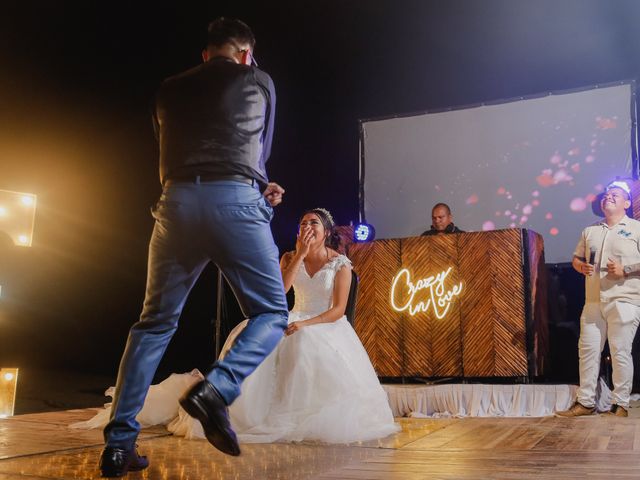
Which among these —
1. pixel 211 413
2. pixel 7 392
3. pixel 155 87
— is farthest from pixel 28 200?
pixel 211 413

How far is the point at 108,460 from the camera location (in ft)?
6.84

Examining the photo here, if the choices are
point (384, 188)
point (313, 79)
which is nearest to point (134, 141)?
point (313, 79)

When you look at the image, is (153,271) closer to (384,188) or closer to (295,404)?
(295,404)

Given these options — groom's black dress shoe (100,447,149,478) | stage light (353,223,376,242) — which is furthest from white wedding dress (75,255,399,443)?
stage light (353,223,376,242)

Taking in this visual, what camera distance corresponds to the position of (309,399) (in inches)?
133

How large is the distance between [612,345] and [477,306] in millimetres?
1195

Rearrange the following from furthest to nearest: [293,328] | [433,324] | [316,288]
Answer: [433,324] → [316,288] → [293,328]

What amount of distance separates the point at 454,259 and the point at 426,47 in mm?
2790

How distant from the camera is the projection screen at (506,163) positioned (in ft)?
20.7

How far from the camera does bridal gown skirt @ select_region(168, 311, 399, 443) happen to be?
320cm

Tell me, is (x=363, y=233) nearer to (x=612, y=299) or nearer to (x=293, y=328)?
(x=612, y=299)

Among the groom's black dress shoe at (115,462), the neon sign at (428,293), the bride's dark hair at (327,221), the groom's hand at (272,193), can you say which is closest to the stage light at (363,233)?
the neon sign at (428,293)

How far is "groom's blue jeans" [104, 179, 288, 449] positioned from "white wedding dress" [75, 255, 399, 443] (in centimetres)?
119

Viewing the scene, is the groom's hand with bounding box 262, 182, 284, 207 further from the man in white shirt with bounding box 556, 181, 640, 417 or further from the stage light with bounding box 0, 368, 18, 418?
the man in white shirt with bounding box 556, 181, 640, 417
